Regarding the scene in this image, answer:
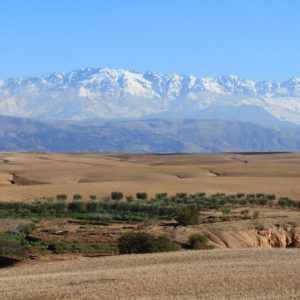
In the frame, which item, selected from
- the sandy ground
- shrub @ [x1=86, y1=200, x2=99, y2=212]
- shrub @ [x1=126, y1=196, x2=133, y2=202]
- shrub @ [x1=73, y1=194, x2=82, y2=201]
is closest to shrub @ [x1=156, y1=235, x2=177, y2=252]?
the sandy ground

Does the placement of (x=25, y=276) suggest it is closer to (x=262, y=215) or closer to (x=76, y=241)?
(x=76, y=241)

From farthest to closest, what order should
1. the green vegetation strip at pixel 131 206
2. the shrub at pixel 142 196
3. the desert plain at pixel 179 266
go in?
the shrub at pixel 142 196 < the green vegetation strip at pixel 131 206 < the desert plain at pixel 179 266

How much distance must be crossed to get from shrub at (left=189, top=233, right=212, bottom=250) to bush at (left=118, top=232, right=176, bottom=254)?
2.90 feet

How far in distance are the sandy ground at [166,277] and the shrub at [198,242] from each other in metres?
2.81

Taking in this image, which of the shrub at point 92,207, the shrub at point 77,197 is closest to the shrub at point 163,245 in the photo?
the shrub at point 92,207

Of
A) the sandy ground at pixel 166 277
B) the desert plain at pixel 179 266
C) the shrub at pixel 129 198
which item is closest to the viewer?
the sandy ground at pixel 166 277

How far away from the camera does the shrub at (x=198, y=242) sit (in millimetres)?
30925

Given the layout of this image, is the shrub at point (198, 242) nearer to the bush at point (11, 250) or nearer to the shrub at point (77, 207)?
the bush at point (11, 250)

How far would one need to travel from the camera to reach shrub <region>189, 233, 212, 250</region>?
30.9m

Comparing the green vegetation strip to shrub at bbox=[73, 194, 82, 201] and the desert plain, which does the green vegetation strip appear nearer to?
shrub at bbox=[73, 194, 82, 201]

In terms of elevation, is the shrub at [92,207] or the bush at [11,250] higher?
the shrub at [92,207]

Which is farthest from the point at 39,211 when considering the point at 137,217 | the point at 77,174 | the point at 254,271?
the point at 77,174

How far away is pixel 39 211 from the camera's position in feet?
149

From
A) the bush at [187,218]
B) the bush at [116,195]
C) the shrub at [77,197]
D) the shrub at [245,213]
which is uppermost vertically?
the bush at [116,195]
